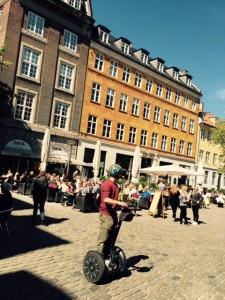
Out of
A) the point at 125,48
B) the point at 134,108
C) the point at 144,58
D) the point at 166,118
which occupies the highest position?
the point at 144,58

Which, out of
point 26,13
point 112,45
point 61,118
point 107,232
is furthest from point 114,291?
point 112,45

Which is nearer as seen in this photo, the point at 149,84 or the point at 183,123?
the point at 149,84

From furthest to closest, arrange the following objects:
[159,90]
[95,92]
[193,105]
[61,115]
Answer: [193,105] < [159,90] < [95,92] < [61,115]

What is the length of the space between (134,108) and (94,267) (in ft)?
87.2

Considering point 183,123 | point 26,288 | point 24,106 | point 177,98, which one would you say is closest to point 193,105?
point 183,123

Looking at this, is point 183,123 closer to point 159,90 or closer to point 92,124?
point 159,90

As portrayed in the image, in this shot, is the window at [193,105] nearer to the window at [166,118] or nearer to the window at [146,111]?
the window at [166,118]

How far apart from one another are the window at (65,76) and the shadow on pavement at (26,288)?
2093 cm

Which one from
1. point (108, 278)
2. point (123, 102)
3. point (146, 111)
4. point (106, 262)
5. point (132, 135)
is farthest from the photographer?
point (146, 111)

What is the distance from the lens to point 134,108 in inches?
1207

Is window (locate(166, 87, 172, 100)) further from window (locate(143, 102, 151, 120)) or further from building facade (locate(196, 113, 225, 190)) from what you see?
building facade (locate(196, 113, 225, 190))

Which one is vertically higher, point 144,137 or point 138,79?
point 138,79

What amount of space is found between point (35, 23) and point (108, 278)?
71.8ft

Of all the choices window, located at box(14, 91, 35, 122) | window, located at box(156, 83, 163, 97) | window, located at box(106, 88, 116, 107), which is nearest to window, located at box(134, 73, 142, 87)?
window, located at box(156, 83, 163, 97)
